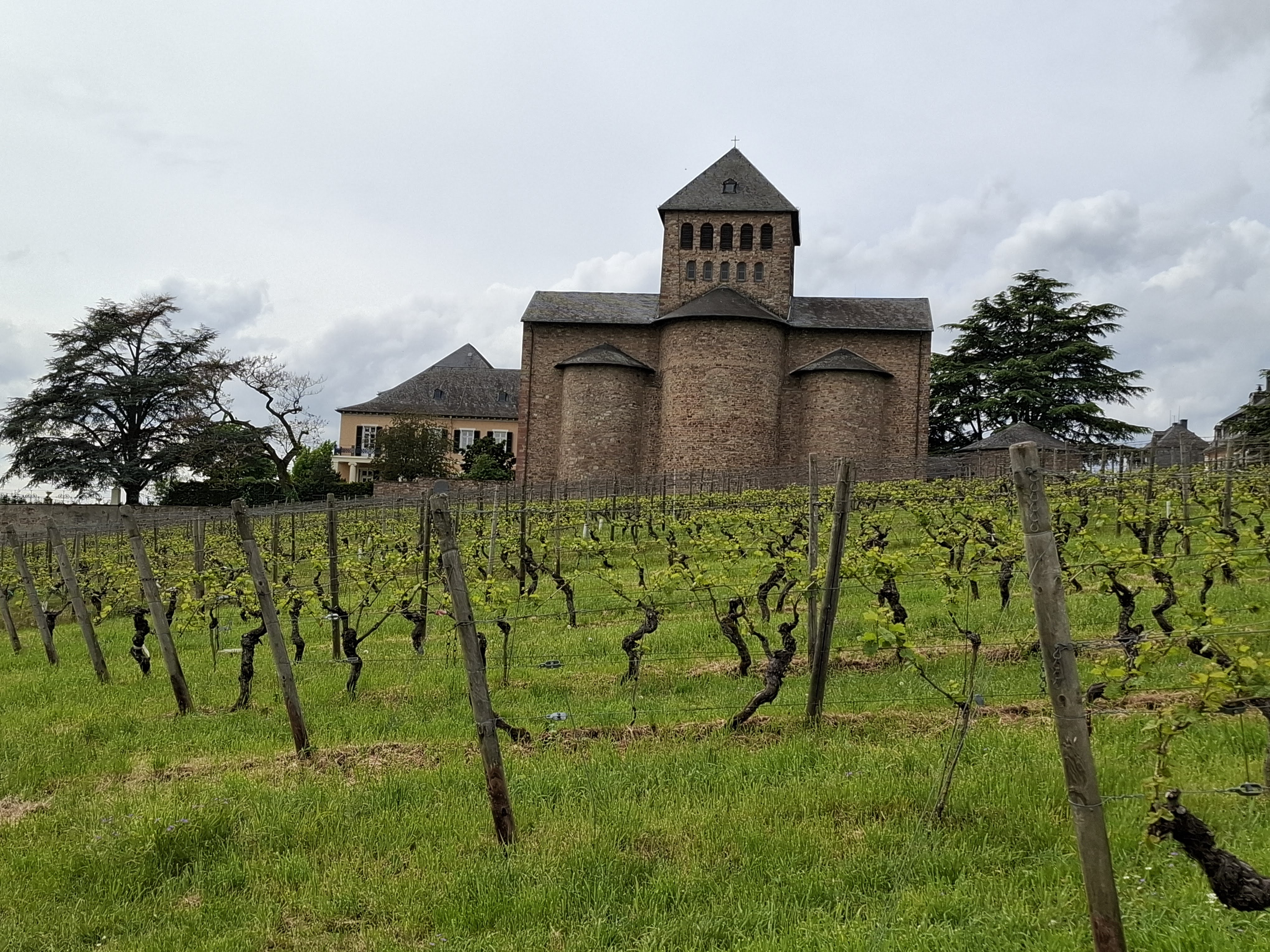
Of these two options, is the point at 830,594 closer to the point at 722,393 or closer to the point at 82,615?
the point at 82,615

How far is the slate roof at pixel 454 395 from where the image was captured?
55.4 m

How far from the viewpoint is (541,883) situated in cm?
416

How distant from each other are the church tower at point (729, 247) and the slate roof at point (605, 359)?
8.59 feet

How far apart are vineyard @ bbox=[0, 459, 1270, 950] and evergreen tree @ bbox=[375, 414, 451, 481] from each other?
112ft

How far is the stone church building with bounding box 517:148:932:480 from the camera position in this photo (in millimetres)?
33812

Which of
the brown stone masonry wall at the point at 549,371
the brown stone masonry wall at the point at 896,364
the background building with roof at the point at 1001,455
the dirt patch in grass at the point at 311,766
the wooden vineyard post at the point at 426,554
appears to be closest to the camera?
the dirt patch in grass at the point at 311,766

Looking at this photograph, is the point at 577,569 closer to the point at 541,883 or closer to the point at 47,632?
the point at 47,632

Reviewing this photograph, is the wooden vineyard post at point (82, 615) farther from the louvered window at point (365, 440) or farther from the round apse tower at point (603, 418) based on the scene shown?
the louvered window at point (365, 440)

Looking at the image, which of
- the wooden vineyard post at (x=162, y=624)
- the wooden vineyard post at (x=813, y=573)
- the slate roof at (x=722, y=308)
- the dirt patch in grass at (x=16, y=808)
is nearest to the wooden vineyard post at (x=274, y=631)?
the dirt patch in grass at (x=16, y=808)

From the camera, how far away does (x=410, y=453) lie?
4562cm

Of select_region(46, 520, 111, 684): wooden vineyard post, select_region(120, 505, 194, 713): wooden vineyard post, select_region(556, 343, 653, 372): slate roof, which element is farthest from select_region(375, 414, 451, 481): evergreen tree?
select_region(120, 505, 194, 713): wooden vineyard post

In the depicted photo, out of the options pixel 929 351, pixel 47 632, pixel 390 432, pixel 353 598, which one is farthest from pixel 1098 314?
pixel 47 632

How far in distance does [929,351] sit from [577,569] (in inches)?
934

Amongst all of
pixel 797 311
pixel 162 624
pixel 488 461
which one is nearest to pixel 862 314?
pixel 797 311
